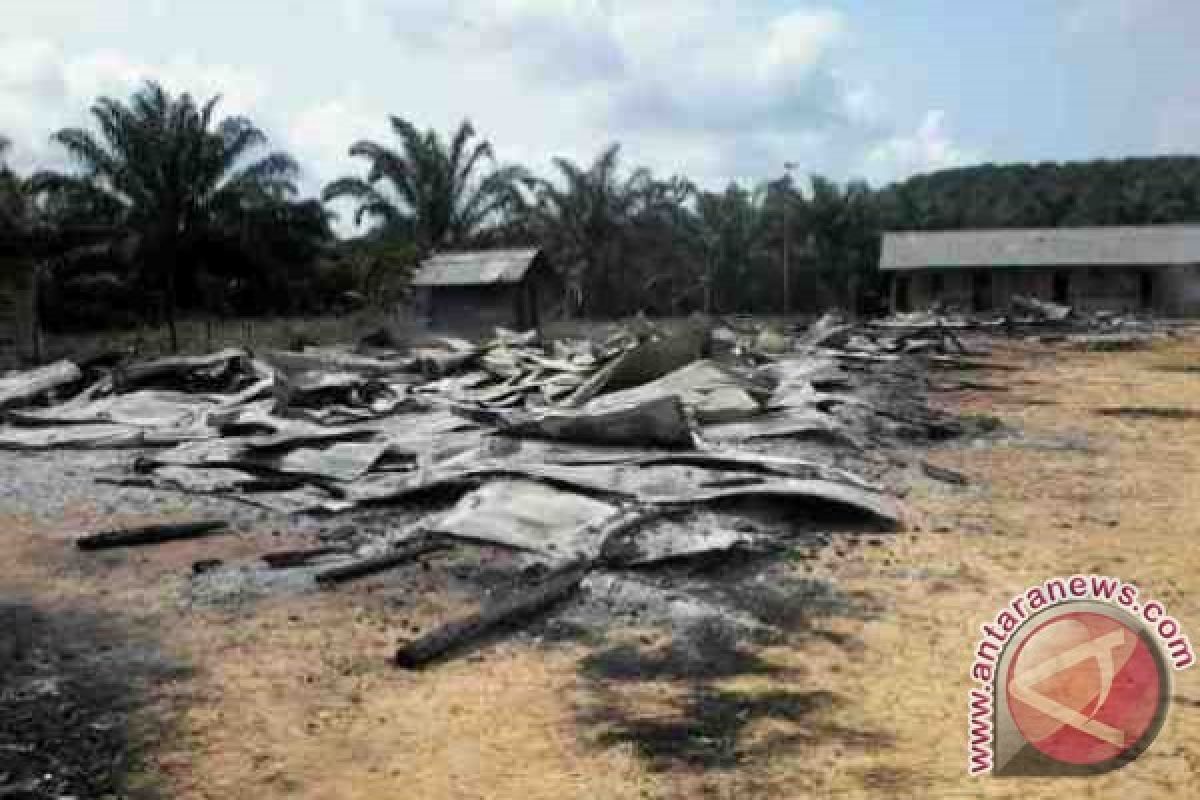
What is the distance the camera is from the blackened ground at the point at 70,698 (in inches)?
140

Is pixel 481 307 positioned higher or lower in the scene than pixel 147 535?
higher

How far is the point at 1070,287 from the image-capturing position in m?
36.7

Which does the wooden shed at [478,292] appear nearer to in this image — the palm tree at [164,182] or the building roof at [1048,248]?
the palm tree at [164,182]

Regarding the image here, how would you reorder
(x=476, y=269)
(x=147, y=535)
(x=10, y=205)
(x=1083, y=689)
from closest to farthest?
(x=1083, y=689) < (x=147, y=535) < (x=10, y=205) < (x=476, y=269)

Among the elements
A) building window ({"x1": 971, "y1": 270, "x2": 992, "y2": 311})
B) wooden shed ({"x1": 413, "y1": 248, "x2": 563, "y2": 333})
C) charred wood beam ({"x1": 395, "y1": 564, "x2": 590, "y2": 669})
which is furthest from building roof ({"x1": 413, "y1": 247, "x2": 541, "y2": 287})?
building window ({"x1": 971, "y1": 270, "x2": 992, "y2": 311})

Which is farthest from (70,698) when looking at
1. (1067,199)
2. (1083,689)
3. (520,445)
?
(1067,199)

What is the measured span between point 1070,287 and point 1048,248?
1.65m

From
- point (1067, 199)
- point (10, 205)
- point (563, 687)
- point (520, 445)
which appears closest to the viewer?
point (563, 687)

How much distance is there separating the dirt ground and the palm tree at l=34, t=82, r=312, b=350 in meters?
19.0

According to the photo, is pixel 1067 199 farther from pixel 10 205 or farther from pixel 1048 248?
pixel 10 205

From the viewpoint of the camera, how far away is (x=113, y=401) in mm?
12305

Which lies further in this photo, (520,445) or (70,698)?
(520,445)

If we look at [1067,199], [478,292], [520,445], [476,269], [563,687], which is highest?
[1067,199]

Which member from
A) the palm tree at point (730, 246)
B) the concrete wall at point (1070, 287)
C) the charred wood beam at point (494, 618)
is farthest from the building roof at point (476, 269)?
the charred wood beam at point (494, 618)
